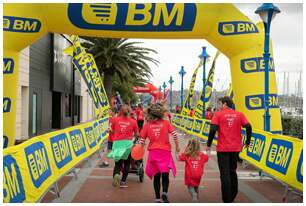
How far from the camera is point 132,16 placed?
10055mm

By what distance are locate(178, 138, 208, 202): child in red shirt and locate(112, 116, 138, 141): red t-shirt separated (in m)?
1.54

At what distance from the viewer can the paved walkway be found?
22.3 feet

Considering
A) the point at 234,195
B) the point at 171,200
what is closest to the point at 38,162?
the point at 171,200

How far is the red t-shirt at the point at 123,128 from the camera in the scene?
782 cm

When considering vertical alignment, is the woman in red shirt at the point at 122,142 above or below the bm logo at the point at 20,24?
below

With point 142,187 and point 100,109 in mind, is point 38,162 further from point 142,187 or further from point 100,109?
point 100,109

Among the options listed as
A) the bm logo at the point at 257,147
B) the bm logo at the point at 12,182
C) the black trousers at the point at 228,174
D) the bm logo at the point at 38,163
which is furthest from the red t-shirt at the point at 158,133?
the bm logo at the point at 257,147

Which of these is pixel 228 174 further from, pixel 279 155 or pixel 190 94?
pixel 190 94

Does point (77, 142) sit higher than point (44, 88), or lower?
lower

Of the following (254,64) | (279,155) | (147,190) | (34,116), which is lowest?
(147,190)

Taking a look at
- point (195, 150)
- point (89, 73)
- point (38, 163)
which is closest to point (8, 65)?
point (38, 163)

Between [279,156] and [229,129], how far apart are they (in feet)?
5.26

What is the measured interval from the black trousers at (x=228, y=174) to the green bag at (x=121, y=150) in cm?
207

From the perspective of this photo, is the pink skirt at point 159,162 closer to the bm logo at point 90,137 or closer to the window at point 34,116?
the bm logo at point 90,137
